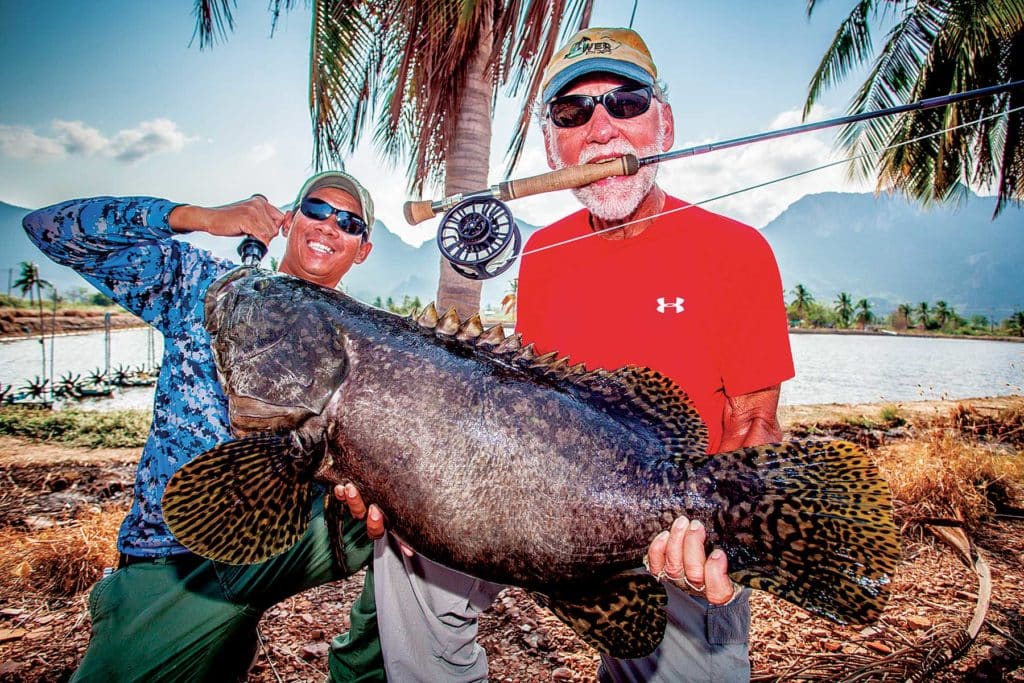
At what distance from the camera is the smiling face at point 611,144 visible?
2975 millimetres

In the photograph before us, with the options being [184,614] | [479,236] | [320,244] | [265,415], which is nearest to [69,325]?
[320,244]

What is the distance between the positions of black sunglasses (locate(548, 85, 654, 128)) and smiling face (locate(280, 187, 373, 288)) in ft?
5.47

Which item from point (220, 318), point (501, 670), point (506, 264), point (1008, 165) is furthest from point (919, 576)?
point (1008, 165)

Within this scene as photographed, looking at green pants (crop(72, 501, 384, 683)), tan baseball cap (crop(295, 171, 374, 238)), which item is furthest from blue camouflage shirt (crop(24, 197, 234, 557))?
tan baseball cap (crop(295, 171, 374, 238))

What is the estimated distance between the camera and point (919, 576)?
5.01 meters

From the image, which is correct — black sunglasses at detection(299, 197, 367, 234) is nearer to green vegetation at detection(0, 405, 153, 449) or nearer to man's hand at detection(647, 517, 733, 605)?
man's hand at detection(647, 517, 733, 605)

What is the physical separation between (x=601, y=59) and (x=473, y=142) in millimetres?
3616

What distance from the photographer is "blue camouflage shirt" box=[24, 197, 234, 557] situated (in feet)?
9.01

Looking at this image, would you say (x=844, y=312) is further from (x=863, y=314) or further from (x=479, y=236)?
(x=479, y=236)

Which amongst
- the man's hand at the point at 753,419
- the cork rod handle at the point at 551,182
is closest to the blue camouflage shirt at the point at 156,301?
the cork rod handle at the point at 551,182

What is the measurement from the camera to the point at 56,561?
15.2 ft

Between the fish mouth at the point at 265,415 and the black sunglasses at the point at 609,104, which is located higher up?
the black sunglasses at the point at 609,104

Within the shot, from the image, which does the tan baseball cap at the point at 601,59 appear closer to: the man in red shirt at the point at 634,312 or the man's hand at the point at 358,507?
the man in red shirt at the point at 634,312

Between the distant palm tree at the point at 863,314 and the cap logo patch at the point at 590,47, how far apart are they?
5510 inches
